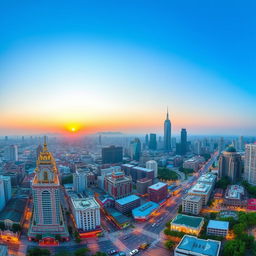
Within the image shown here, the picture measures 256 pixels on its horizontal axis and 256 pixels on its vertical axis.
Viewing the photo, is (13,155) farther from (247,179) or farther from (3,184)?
(247,179)

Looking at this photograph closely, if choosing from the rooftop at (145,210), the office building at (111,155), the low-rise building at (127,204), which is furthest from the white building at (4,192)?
the office building at (111,155)

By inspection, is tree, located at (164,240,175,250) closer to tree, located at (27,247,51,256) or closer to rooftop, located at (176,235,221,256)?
rooftop, located at (176,235,221,256)

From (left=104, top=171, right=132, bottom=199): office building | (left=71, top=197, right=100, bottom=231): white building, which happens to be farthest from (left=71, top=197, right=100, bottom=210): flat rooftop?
(left=104, top=171, right=132, bottom=199): office building

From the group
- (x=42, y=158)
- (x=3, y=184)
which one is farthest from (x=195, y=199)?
(x=3, y=184)

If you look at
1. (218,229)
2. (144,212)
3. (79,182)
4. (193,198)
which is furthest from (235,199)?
(79,182)

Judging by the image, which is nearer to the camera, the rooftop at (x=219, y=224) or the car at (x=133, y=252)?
the car at (x=133, y=252)

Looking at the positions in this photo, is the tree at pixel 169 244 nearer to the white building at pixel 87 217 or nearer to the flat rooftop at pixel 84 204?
the white building at pixel 87 217
